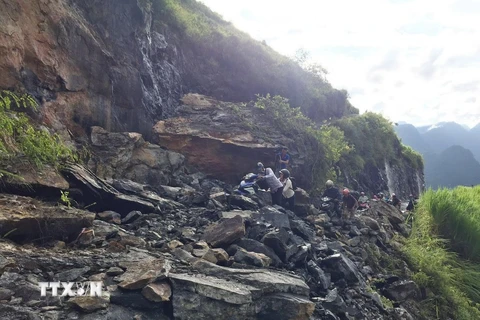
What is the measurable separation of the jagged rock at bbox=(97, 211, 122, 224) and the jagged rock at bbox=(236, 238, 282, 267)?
2.32 meters

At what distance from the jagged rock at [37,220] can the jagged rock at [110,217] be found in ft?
2.75

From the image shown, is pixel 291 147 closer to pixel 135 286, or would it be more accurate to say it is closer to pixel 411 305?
pixel 411 305

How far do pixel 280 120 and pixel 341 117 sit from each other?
10.5 meters

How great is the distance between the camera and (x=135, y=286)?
4016 millimetres

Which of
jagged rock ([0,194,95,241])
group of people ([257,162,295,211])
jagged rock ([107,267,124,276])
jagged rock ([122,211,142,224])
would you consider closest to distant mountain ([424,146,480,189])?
group of people ([257,162,295,211])

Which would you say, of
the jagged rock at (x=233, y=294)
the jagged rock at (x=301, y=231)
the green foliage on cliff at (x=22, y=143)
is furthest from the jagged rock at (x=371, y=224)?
the green foliage on cliff at (x=22, y=143)

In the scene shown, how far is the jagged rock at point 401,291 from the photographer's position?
7425 mm

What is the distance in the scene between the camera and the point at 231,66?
1761 cm

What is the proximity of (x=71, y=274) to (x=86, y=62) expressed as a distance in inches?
282

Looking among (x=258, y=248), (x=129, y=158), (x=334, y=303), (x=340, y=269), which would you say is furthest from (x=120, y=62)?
(x=334, y=303)

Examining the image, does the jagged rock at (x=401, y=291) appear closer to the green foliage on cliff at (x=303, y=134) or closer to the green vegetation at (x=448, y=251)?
the green vegetation at (x=448, y=251)

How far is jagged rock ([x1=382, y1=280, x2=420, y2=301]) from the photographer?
7.43 metres

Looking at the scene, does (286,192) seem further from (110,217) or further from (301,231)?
(110,217)

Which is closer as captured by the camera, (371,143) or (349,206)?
(349,206)
